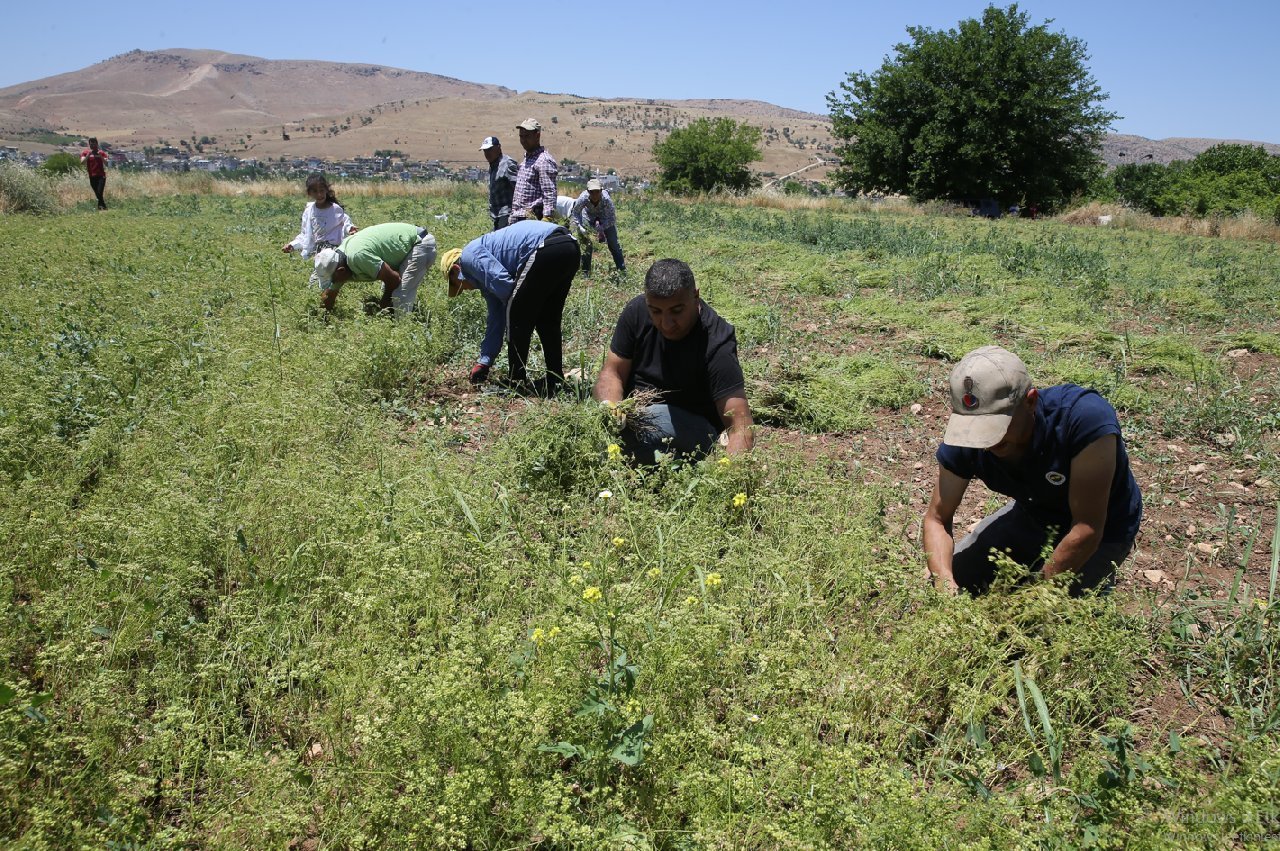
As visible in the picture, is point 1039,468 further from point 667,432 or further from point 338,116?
point 338,116

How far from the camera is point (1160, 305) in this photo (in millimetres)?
8125

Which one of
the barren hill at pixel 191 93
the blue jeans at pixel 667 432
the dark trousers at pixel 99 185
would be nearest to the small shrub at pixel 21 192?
the dark trousers at pixel 99 185

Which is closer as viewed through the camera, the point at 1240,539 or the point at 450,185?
Result: the point at 1240,539

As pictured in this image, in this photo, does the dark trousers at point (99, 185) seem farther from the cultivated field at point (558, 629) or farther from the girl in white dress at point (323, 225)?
the cultivated field at point (558, 629)

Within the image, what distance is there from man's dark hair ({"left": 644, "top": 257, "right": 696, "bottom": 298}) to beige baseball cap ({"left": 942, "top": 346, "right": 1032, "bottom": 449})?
1.37 m

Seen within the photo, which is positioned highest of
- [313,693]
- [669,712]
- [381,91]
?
[381,91]

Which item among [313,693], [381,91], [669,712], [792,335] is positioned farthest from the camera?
[381,91]

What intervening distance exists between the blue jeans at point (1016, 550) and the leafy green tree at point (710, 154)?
1420 inches

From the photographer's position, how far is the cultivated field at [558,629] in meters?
1.85

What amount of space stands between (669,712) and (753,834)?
0.38m

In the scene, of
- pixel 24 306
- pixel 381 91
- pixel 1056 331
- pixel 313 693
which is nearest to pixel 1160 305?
pixel 1056 331

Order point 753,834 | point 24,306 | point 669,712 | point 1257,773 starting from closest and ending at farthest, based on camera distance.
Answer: point 1257,773 < point 753,834 < point 669,712 < point 24,306

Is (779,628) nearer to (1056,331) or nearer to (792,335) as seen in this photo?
(792,335)

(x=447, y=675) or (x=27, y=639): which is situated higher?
(x=447, y=675)
